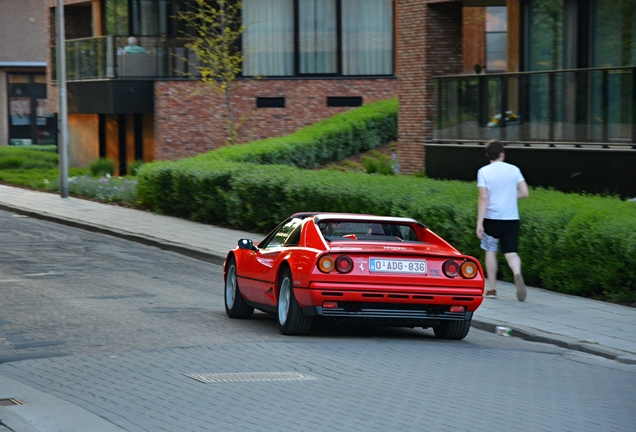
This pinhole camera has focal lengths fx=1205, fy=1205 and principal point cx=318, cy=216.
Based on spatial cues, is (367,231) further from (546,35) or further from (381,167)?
(381,167)

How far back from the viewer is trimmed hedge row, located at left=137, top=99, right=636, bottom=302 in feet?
46.4

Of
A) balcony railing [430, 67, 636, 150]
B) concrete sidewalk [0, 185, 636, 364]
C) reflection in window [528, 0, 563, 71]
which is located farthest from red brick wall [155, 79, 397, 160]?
reflection in window [528, 0, 563, 71]

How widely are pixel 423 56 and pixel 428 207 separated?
32.5 ft

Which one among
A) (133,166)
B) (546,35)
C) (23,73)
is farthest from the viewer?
(23,73)

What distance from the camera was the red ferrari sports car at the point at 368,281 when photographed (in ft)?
35.8

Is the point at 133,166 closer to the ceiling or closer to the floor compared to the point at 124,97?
closer to the floor

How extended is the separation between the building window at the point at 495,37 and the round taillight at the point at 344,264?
2795 centimetres

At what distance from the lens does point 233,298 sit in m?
13.0

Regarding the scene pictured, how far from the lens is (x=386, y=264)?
10992 mm

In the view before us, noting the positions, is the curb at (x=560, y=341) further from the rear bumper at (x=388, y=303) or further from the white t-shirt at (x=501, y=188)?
the white t-shirt at (x=501, y=188)

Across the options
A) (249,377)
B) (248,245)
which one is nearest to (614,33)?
(248,245)

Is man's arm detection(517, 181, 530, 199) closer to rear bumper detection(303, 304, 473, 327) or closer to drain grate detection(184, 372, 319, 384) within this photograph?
rear bumper detection(303, 304, 473, 327)

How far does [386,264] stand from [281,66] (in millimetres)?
28590

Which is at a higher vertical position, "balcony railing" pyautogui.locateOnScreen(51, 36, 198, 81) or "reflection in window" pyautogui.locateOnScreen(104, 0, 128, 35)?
"reflection in window" pyautogui.locateOnScreen(104, 0, 128, 35)
